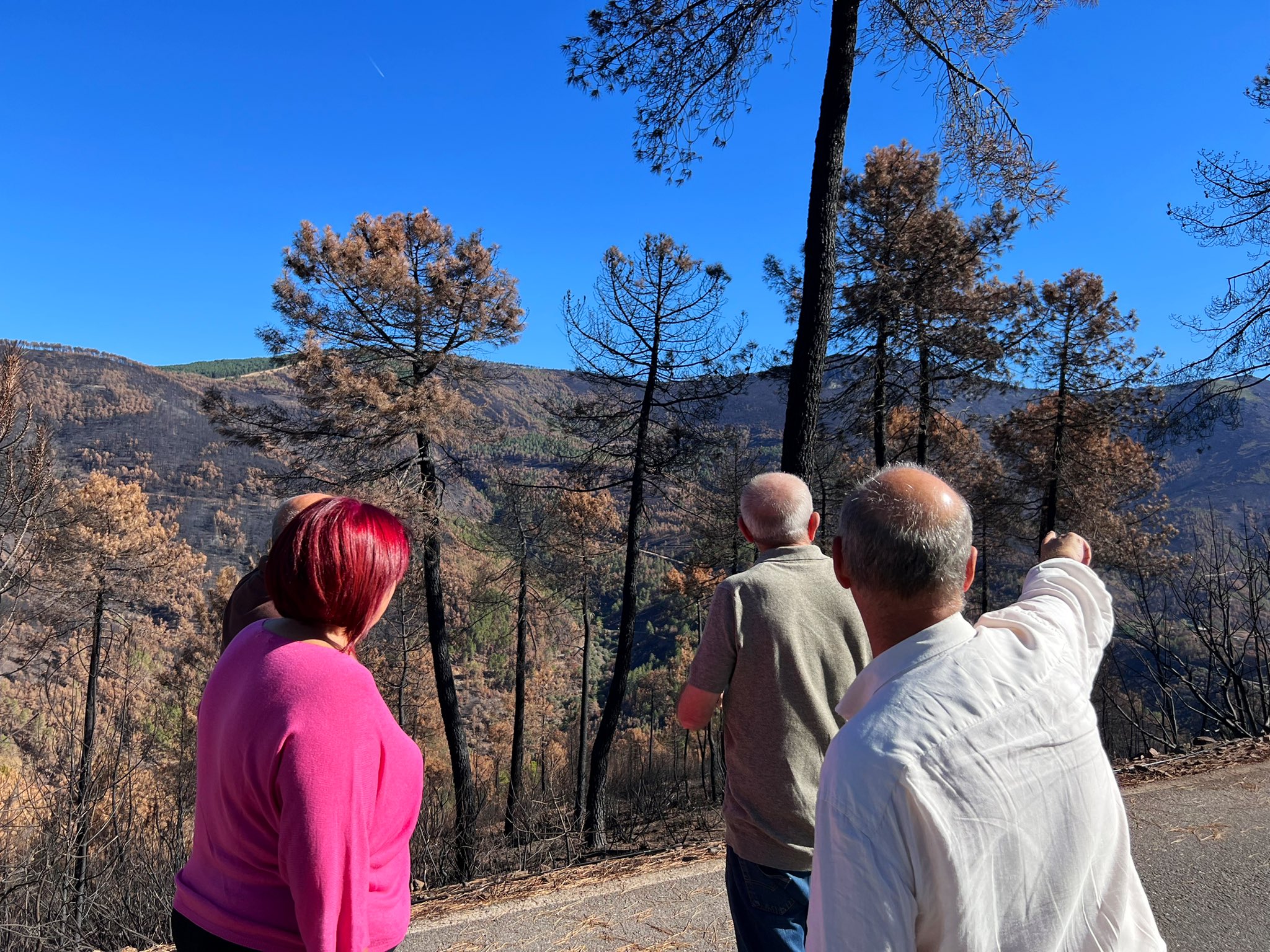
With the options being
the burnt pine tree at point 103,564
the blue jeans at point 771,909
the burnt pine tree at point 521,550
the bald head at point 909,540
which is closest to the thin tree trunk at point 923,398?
the burnt pine tree at point 521,550

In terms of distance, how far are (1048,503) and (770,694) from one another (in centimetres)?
1813

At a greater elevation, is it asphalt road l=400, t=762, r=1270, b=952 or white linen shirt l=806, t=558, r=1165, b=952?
white linen shirt l=806, t=558, r=1165, b=952

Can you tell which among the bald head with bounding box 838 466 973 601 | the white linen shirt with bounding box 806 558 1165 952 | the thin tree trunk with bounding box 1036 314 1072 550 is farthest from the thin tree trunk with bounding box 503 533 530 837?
the white linen shirt with bounding box 806 558 1165 952

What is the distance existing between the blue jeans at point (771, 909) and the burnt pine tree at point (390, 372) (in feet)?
38.1

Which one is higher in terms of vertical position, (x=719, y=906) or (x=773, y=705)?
(x=773, y=705)

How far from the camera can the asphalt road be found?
3.71 m

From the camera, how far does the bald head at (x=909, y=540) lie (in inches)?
51.1

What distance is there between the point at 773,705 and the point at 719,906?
2317 millimetres

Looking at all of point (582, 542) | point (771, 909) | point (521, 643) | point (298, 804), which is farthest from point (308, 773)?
point (521, 643)

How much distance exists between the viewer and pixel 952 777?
1.09m

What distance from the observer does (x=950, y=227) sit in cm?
1264

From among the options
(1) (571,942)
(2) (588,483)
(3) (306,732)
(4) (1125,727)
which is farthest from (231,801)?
(4) (1125,727)

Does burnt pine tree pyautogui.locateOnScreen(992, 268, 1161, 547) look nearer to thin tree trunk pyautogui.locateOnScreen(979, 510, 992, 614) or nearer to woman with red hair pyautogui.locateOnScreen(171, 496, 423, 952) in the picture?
thin tree trunk pyautogui.locateOnScreen(979, 510, 992, 614)

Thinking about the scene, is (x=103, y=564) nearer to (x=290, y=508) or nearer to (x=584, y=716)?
(x=584, y=716)
